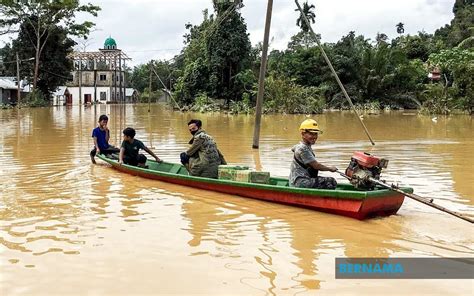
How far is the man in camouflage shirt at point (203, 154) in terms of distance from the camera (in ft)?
28.0

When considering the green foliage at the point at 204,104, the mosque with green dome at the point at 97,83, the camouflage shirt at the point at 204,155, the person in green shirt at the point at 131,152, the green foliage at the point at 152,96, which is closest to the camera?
the camouflage shirt at the point at 204,155

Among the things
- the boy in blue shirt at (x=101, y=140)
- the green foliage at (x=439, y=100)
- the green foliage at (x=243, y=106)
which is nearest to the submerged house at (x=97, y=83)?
the green foliage at (x=243, y=106)

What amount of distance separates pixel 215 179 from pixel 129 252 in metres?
3.09

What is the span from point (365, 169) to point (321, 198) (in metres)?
0.69

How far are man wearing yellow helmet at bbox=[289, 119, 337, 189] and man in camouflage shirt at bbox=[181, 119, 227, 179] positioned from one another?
1809 millimetres

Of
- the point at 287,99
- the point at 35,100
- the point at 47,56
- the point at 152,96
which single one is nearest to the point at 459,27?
the point at 287,99

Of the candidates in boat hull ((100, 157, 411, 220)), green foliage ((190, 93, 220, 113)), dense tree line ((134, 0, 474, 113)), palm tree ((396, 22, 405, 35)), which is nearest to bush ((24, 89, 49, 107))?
dense tree line ((134, 0, 474, 113))

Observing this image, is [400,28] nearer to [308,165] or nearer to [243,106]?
[243,106]

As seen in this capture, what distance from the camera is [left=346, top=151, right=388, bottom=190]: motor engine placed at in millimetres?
6492

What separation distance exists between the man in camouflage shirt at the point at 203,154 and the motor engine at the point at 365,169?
2.66 meters

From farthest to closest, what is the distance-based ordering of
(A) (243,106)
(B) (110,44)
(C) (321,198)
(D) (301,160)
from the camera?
(B) (110,44) → (A) (243,106) → (D) (301,160) → (C) (321,198)

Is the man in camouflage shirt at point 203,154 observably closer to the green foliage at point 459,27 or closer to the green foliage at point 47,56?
the green foliage at point 459,27

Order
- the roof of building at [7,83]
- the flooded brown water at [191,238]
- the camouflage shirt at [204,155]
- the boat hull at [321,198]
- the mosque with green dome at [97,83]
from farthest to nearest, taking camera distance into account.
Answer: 1. the mosque with green dome at [97,83]
2. the roof of building at [7,83]
3. the camouflage shirt at [204,155]
4. the boat hull at [321,198]
5. the flooded brown water at [191,238]

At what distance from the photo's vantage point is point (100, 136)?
38.5ft
